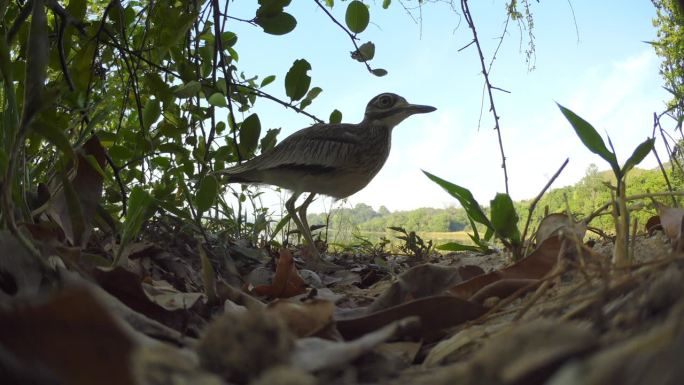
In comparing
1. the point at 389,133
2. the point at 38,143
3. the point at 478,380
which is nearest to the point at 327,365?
the point at 478,380

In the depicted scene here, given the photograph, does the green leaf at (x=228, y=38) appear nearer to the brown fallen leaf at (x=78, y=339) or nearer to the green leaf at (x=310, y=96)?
the green leaf at (x=310, y=96)

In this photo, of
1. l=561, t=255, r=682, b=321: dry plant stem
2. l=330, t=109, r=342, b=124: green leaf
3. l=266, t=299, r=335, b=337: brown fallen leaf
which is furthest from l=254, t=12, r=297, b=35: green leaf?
l=561, t=255, r=682, b=321: dry plant stem

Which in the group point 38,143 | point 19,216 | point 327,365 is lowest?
point 327,365

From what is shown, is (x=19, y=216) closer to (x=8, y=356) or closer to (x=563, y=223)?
(x=8, y=356)

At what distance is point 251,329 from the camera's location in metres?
0.61

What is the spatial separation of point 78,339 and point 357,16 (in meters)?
2.55

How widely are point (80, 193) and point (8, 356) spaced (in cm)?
119

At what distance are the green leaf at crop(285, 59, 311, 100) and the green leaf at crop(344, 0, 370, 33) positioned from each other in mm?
320

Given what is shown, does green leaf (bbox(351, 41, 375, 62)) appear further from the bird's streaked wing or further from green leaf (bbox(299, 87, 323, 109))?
the bird's streaked wing

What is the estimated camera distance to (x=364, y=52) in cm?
293

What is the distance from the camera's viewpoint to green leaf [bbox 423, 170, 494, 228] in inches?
68.6

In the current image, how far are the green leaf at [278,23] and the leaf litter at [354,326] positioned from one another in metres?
1.18

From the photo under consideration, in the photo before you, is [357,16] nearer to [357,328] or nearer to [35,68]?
[35,68]

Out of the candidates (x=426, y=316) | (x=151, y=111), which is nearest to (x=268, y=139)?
(x=151, y=111)
